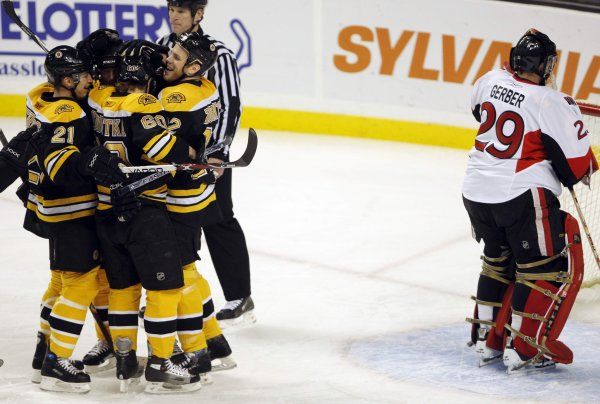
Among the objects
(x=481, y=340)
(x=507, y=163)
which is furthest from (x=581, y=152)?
(x=481, y=340)

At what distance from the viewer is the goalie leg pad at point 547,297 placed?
12.8ft

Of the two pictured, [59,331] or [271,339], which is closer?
[59,331]

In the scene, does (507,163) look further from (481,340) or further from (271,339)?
(271,339)

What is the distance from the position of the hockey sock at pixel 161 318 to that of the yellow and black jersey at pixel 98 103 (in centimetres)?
55

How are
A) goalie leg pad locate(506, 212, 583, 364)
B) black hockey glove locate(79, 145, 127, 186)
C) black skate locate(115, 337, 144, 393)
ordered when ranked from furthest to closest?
goalie leg pad locate(506, 212, 583, 364) → black skate locate(115, 337, 144, 393) → black hockey glove locate(79, 145, 127, 186)

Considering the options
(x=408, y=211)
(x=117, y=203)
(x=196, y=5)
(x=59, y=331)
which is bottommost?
(x=408, y=211)

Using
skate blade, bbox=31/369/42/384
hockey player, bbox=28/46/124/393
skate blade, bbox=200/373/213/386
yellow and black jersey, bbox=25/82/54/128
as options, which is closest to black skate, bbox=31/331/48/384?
skate blade, bbox=31/369/42/384

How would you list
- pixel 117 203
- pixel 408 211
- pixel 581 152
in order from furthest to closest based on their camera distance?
pixel 408 211 < pixel 581 152 < pixel 117 203

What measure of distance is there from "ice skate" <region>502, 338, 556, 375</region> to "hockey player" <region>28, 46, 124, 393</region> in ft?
4.69

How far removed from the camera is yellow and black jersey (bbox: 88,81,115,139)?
3596mm

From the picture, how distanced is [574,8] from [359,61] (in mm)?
1467

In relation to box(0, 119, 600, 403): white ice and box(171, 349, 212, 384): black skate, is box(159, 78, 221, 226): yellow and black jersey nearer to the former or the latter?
box(171, 349, 212, 384): black skate

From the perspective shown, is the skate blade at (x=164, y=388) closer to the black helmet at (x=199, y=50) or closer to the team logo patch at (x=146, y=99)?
the team logo patch at (x=146, y=99)

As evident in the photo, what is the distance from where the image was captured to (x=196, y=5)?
4188 mm
